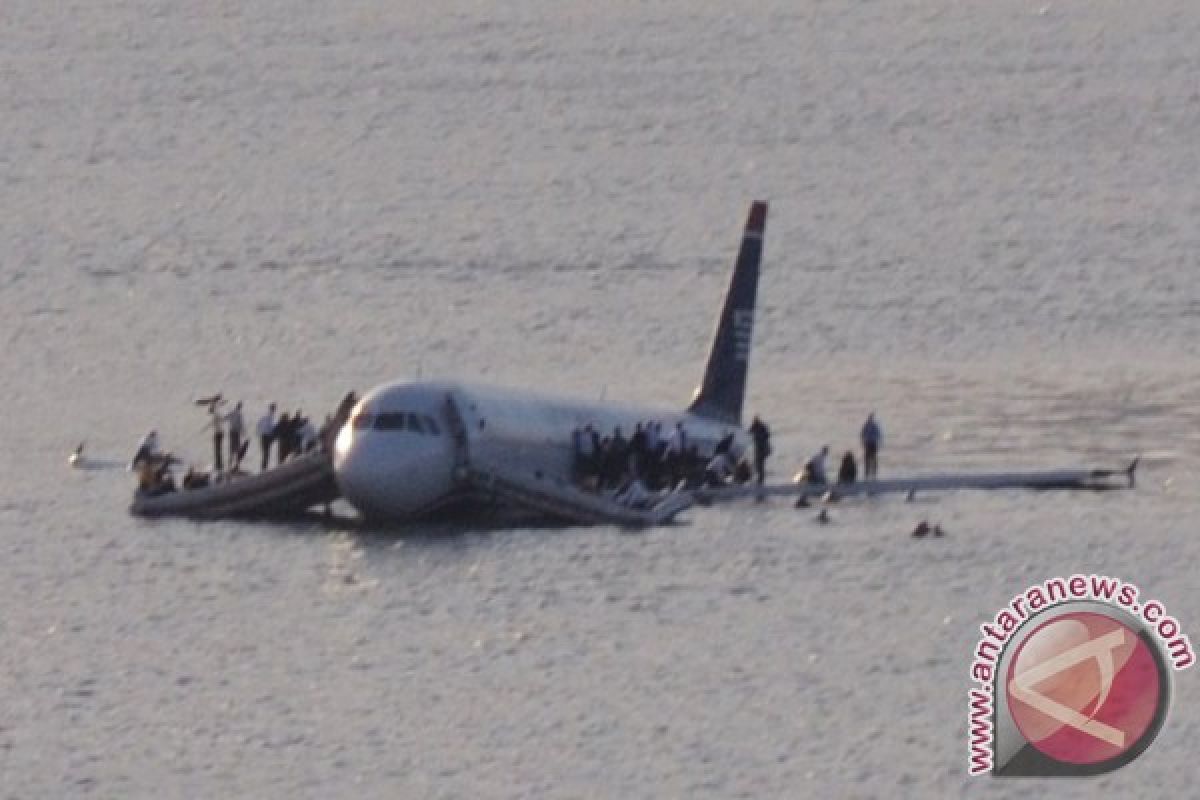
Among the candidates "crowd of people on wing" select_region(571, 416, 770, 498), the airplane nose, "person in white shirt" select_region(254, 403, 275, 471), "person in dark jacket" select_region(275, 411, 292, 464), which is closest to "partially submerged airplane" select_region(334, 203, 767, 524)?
the airplane nose

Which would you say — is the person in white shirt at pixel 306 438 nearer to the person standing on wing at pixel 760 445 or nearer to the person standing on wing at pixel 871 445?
the person standing on wing at pixel 760 445

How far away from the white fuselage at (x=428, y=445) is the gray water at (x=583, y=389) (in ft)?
3.65

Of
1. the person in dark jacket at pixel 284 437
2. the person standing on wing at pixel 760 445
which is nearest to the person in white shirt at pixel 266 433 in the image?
the person in dark jacket at pixel 284 437

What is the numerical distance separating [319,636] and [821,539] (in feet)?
44.1

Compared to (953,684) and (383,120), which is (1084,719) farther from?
(383,120)

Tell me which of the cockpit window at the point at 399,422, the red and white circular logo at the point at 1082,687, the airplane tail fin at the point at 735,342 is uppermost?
the airplane tail fin at the point at 735,342

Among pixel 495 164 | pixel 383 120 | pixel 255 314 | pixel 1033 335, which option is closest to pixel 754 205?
pixel 1033 335

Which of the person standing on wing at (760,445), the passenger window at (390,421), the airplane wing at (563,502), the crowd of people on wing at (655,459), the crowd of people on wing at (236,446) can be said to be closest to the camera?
the passenger window at (390,421)

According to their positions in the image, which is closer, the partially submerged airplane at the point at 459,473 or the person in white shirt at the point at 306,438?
the partially submerged airplane at the point at 459,473

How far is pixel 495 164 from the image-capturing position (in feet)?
552

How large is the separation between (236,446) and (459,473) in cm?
919

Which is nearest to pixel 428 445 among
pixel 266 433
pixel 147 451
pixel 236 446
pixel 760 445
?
pixel 266 433

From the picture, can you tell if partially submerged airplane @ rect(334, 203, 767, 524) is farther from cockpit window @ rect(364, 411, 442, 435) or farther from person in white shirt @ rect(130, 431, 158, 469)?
person in white shirt @ rect(130, 431, 158, 469)

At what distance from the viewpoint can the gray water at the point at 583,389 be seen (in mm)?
60219
